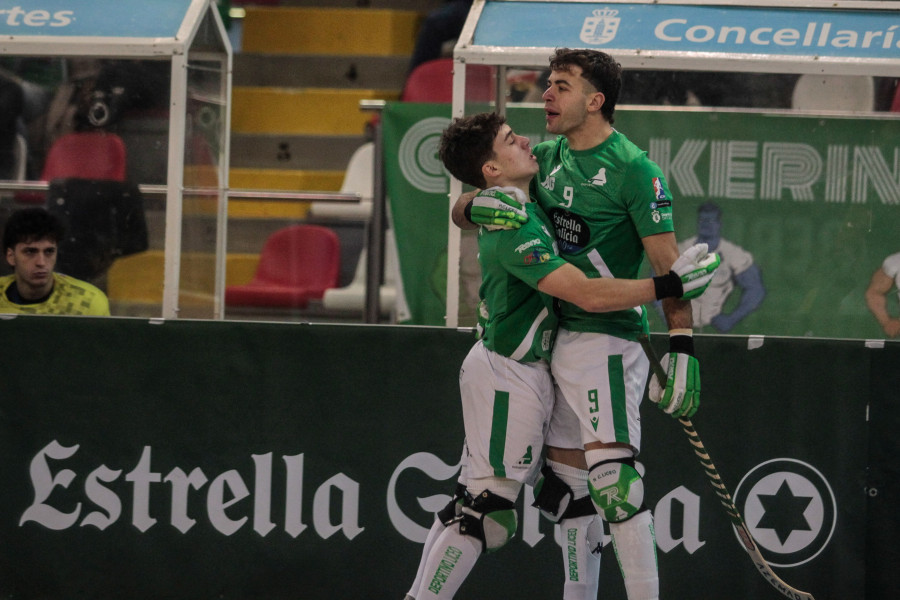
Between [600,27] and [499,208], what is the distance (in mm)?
2601

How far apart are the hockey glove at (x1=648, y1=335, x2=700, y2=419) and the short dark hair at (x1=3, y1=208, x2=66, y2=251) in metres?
3.61

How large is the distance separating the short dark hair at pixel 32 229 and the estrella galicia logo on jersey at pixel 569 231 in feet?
10.5

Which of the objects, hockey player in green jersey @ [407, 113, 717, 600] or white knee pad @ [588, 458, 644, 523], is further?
hockey player in green jersey @ [407, 113, 717, 600]

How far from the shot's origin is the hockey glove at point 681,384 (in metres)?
4.28

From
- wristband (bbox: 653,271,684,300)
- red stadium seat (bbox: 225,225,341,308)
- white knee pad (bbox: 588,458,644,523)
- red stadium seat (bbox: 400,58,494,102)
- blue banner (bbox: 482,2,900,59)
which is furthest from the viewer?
red stadium seat (bbox: 400,58,494,102)

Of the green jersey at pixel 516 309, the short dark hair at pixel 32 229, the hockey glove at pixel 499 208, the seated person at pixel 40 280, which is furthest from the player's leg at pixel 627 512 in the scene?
the short dark hair at pixel 32 229

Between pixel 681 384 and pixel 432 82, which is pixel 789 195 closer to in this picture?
pixel 681 384

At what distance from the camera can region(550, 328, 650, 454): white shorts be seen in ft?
14.3

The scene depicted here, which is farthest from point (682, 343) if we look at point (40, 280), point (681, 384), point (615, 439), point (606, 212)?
point (40, 280)

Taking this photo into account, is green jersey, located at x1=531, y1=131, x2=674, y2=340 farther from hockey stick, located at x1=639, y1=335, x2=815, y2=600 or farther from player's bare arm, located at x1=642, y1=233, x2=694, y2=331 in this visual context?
hockey stick, located at x1=639, y1=335, x2=815, y2=600

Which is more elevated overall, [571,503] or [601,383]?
[601,383]

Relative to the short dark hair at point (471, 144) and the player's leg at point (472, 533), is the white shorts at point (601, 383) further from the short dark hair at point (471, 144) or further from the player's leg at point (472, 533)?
the short dark hair at point (471, 144)

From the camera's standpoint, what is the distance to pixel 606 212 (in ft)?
14.4

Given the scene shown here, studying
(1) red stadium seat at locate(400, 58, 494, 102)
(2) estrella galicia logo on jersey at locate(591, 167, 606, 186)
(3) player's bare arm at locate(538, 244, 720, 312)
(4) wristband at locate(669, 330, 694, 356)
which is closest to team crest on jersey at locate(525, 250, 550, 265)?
(3) player's bare arm at locate(538, 244, 720, 312)
